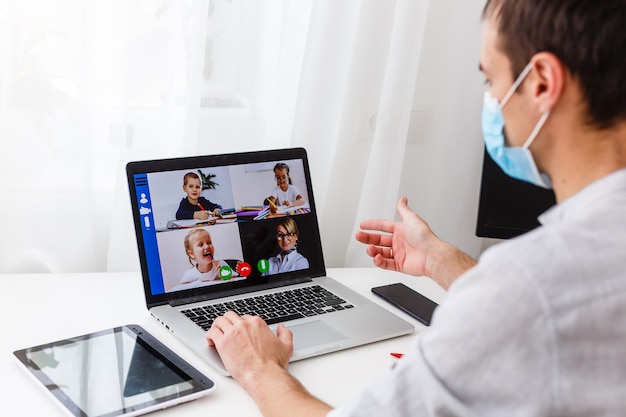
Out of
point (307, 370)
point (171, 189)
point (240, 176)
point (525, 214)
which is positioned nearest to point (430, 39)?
point (525, 214)

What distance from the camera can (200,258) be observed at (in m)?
1.33

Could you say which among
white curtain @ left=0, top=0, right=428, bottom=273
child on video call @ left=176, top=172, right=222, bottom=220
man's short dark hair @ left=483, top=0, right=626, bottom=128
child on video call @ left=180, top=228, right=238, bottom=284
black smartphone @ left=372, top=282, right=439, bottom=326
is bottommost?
black smartphone @ left=372, top=282, right=439, bottom=326

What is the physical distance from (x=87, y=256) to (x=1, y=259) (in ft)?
0.51

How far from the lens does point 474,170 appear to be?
1686 millimetres

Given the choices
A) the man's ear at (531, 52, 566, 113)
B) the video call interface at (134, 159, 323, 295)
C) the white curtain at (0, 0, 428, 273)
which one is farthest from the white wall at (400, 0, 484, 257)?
the man's ear at (531, 52, 566, 113)

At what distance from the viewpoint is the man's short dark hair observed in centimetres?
75

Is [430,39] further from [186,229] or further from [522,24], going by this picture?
[522,24]

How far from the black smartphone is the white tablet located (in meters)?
0.43

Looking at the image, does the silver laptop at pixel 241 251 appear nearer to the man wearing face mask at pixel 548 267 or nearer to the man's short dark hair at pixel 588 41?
the man wearing face mask at pixel 548 267

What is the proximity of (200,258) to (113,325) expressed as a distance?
0.60ft

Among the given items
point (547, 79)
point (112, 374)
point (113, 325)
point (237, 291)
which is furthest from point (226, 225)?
point (547, 79)

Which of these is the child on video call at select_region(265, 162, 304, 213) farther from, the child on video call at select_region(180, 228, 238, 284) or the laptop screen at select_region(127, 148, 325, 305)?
the child on video call at select_region(180, 228, 238, 284)

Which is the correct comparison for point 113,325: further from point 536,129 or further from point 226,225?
point 536,129

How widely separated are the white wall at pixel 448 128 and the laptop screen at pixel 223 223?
0.33 metres
